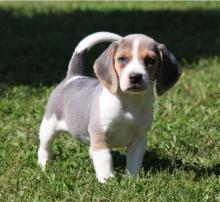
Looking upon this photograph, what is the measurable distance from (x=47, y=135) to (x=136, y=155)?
0.93 meters

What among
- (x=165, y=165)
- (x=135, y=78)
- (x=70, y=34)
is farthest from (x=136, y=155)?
(x=70, y=34)

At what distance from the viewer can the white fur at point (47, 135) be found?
6172mm

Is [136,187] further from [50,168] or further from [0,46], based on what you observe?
[0,46]

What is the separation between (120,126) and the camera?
5445 mm

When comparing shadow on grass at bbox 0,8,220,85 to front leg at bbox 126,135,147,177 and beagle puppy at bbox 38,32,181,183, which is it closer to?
beagle puppy at bbox 38,32,181,183

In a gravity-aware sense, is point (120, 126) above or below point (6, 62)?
above

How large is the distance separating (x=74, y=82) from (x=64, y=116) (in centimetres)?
32

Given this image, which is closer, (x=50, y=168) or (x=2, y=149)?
(x=50, y=168)

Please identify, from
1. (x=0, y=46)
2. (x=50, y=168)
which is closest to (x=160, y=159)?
(x=50, y=168)

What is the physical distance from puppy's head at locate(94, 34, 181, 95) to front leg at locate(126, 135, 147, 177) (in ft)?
1.37

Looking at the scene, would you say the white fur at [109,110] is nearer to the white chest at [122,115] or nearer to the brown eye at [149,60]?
the white chest at [122,115]

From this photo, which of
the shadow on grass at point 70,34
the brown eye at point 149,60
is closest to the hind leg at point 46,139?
the brown eye at point 149,60

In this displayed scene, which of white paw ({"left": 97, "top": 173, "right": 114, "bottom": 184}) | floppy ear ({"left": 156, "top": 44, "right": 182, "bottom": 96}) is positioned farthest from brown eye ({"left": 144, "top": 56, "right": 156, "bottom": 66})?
white paw ({"left": 97, "top": 173, "right": 114, "bottom": 184})

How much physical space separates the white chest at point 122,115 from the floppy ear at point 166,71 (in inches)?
5.4
